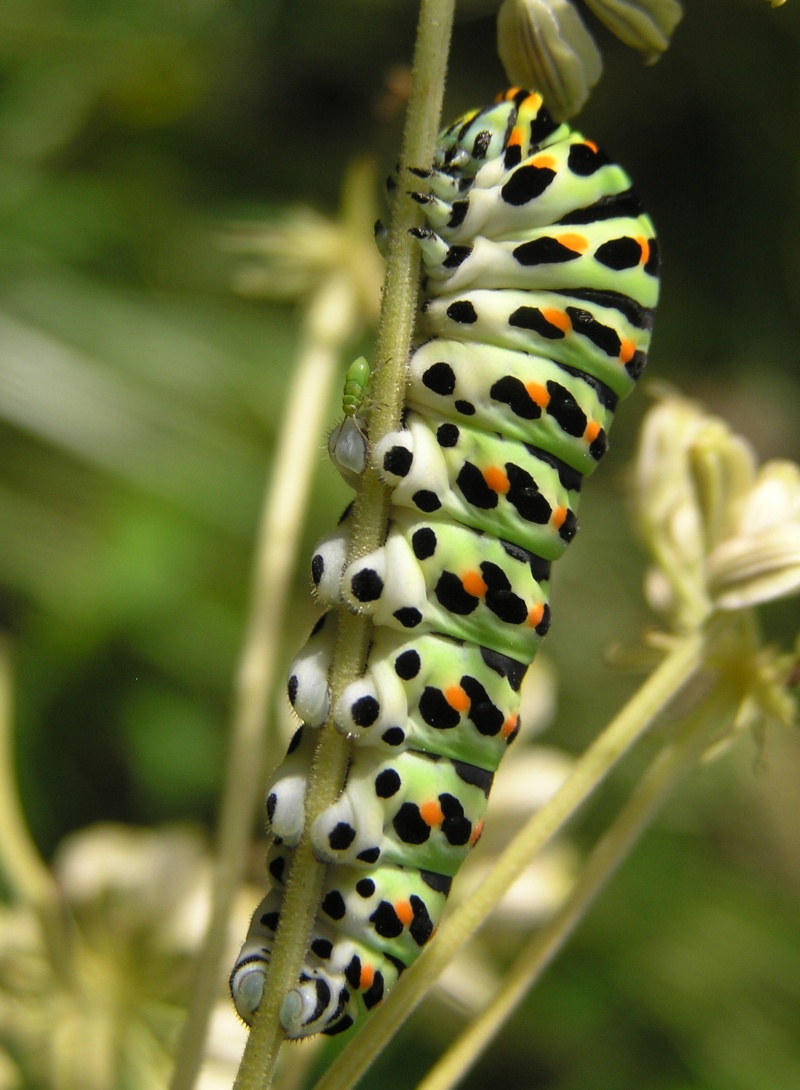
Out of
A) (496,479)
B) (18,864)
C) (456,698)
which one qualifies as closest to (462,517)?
(496,479)

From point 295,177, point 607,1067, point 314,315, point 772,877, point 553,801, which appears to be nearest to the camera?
point 553,801

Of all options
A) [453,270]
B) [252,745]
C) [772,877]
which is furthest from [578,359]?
[772,877]

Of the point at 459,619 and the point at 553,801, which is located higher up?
the point at 459,619

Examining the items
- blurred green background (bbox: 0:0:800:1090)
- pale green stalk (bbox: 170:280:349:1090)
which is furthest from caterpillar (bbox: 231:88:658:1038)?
blurred green background (bbox: 0:0:800:1090)

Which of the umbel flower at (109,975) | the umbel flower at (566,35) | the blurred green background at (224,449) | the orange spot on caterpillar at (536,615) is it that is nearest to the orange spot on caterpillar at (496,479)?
the orange spot on caterpillar at (536,615)

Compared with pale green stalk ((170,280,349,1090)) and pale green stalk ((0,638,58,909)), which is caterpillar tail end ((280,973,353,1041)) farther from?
pale green stalk ((0,638,58,909))

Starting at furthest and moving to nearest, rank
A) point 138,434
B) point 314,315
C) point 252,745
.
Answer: point 138,434
point 314,315
point 252,745

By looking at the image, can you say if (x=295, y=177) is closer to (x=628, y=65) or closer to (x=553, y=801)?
(x=628, y=65)
